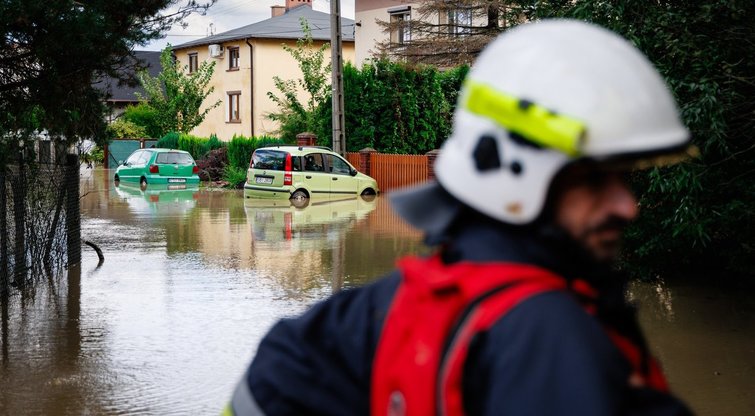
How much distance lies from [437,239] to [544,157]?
0.23 metres

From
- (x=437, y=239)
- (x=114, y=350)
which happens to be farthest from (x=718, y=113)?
(x=437, y=239)

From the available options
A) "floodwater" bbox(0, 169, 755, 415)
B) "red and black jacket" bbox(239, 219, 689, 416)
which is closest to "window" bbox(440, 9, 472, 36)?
"floodwater" bbox(0, 169, 755, 415)

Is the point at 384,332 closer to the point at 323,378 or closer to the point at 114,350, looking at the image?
the point at 323,378

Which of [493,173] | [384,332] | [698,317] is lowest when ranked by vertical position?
[698,317]

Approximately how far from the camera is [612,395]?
1388 millimetres

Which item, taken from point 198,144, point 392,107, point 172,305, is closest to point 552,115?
point 172,305

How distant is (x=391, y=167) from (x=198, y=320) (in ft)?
67.2

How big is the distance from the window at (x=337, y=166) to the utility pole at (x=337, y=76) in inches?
78.2

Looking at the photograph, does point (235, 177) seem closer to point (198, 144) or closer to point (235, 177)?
point (235, 177)

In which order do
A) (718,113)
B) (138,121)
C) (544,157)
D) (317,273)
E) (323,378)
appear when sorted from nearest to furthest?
1. (544,157)
2. (323,378)
3. (718,113)
4. (317,273)
5. (138,121)

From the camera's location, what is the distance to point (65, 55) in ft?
34.7

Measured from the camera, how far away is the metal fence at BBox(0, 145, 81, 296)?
11383 mm

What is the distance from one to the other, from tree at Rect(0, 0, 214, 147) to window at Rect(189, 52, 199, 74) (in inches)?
1822

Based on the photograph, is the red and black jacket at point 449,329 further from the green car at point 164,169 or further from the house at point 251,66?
the house at point 251,66
